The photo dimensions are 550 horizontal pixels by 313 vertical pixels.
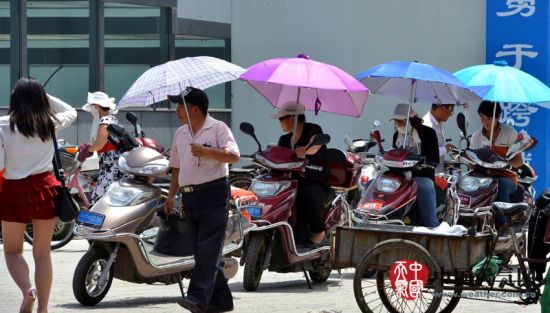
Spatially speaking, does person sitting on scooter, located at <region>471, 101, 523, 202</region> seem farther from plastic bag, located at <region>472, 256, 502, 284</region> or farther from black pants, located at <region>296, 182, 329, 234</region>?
plastic bag, located at <region>472, 256, 502, 284</region>

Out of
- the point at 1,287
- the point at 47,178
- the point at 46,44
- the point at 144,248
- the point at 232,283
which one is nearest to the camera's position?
the point at 47,178

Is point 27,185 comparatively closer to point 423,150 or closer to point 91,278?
point 91,278

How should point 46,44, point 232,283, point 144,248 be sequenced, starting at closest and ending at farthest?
point 144,248, point 232,283, point 46,44

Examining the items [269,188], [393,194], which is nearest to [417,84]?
[393,194]

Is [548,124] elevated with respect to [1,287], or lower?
elevated

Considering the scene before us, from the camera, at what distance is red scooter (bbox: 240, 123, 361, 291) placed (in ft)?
36.9

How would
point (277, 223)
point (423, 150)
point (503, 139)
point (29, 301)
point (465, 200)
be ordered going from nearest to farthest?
1. point (29, 301)
2. point (277, 223)
3. point (423, 150)
4. point (465, 200)
5. point (503, 139)

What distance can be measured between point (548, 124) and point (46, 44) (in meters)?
8.78

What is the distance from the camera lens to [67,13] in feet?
69.7

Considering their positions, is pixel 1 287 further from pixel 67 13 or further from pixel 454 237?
pixel 67 13

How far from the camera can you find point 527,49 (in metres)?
16.4

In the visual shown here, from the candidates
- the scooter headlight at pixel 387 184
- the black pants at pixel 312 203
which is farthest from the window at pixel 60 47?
the scooter headlight at pixel 387 184

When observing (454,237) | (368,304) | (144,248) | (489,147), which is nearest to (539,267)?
(454,237)

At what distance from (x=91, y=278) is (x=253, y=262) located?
62.9 inches
